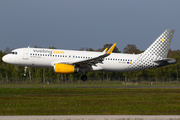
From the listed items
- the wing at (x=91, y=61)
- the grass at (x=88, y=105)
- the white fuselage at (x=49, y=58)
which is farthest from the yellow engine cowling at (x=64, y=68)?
the grass at (x=88, y=105)

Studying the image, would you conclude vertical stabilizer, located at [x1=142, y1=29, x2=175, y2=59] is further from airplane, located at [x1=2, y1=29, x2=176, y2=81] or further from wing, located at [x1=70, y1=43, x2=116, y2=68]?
wing, located at [x1=70, y1=43, x2=116, y2=68]

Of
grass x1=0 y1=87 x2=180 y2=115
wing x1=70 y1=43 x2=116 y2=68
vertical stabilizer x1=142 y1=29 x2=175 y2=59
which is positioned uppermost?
vertical stabilizer x1=142 y1=29 x2=175 y2=59

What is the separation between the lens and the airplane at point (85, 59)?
119ft

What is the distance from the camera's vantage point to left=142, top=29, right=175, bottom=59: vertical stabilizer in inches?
1620

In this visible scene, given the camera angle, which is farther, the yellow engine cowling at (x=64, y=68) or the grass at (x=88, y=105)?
the yellow engine cowling at (x=64, y=68)

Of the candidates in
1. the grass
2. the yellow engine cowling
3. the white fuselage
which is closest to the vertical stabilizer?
the white fuselage

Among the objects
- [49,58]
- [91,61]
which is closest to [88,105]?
[91,61]

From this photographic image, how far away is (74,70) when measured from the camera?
36781mm

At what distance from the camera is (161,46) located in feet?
137

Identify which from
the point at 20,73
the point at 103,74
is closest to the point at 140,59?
the point at 103,74

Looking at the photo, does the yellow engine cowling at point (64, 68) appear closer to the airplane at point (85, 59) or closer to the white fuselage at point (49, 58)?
the airplane at point (85, 59)

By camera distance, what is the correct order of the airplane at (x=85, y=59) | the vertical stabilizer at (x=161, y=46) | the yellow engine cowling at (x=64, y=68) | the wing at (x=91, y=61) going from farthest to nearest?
1. the vertical stabilizer at (x=161, y=46)
2. the airplane at (x=85, y=59)
3. the yellow engine cowling at (x=64, y=68)
4. the wing at (x=91, y=61)

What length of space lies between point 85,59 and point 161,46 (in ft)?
40.7

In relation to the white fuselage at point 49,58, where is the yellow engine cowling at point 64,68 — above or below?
below
